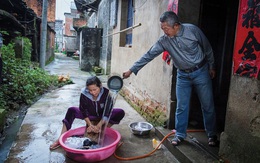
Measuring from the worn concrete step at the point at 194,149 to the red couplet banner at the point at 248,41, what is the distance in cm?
114

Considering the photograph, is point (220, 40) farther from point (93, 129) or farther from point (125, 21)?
point (125, 21)

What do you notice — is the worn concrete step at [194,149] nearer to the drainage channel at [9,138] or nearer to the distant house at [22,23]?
the drainage channel at [9,138]


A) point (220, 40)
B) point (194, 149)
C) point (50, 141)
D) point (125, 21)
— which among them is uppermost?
point (125, 21)

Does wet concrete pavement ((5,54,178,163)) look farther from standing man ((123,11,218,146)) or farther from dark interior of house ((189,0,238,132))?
dark interior of house ((189,0,238,132))

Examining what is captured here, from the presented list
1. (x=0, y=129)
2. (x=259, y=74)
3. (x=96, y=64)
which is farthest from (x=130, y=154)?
(x=96, y=64)

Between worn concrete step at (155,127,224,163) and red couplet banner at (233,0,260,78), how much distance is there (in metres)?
1.14

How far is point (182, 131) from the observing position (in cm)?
343

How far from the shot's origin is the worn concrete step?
2.95 metres

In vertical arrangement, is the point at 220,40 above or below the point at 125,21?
below

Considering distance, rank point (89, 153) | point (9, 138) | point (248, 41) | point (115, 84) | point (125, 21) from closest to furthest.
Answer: point (248, 41) → point (89, 153) → point (115, 84) → point (9, 138) → point (125, 21)

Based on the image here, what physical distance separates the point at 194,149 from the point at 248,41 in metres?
1.66

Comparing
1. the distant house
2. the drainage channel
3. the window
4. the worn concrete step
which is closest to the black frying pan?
the worn concrete step

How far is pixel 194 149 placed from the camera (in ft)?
10.6

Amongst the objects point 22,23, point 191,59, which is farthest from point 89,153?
point 22,23
